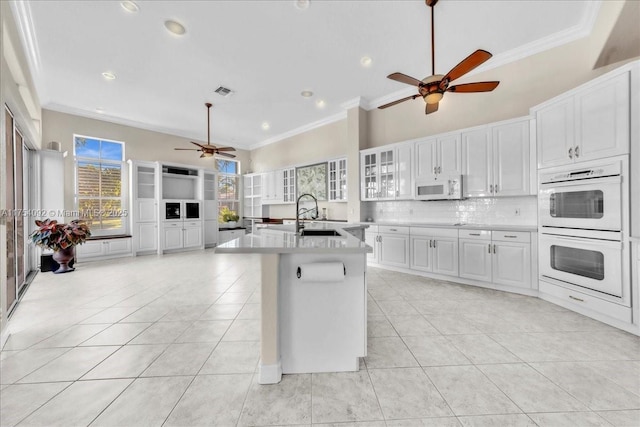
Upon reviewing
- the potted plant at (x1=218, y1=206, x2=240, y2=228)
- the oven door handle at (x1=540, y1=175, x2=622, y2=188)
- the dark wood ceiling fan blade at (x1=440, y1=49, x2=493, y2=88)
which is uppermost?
the dark wood ceiling fan blade at (x1=440, y1=49, x2=493, y2=88)

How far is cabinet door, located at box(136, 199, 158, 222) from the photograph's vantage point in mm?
6281

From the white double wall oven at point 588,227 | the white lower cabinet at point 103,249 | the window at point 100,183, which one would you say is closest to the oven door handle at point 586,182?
the white double wall oven at point 588,227

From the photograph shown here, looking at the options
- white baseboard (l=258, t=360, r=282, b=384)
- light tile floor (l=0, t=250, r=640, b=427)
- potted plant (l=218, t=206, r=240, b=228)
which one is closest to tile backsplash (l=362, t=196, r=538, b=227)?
light tile floor (l=0, t=250, r=640, b=427)

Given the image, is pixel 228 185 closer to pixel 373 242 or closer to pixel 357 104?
pixel 357 104

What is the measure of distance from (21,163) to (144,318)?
136 inches

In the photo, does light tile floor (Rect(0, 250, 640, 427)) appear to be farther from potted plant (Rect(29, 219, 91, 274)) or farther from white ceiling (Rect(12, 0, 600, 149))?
white ceiling (Rect(12, 0, 600, 149))

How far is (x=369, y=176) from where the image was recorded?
17.2 ft

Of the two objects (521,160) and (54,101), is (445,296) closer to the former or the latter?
(521,160)

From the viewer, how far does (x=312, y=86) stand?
470 centimetres

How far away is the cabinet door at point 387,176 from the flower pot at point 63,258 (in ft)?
19.1

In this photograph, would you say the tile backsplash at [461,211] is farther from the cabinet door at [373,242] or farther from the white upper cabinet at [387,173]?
the cabinet door at [373,242]

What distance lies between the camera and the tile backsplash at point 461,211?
3.72m

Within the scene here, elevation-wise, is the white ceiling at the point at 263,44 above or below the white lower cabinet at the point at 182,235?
above

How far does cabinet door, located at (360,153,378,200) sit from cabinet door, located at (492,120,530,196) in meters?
2.01
